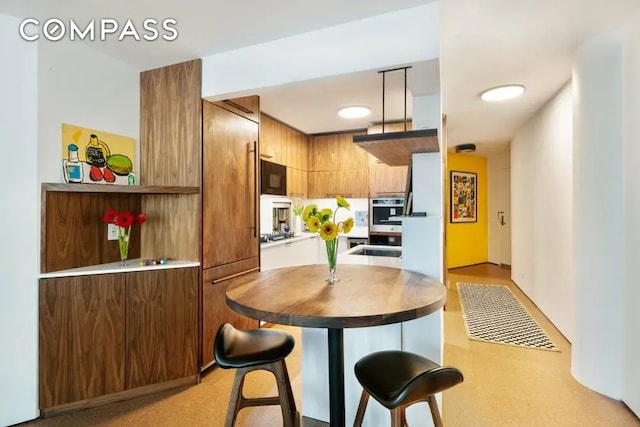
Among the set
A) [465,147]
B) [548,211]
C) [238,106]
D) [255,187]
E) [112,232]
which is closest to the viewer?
[112,232]

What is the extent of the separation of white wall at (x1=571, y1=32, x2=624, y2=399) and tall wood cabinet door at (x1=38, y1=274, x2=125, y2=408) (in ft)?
10.5

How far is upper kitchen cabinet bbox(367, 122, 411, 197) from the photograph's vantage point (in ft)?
14.7

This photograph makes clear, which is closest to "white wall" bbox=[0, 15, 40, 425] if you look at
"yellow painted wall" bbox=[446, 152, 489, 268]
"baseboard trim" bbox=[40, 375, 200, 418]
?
"baseboard trim" bbox=[40, 375, 200, 418]

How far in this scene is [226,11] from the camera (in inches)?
74.2

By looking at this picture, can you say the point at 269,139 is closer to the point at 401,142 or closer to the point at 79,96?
the point at 79,96

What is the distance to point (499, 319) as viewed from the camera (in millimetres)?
3627

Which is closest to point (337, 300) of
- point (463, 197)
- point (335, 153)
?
point (335, 153)

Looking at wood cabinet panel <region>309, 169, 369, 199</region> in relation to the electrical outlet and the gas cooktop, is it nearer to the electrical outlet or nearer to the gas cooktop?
the gas cooktop

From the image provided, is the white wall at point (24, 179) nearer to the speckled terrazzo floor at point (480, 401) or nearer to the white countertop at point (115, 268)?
the white countertop at point (115, 268)

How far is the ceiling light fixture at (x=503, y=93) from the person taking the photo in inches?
125

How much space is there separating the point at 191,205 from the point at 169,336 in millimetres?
971

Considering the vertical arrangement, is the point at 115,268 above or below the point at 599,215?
below

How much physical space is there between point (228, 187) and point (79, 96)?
1194mm

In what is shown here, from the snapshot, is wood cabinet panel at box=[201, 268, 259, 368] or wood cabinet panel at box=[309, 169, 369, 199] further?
wood cabinet panel at box=[309, 169, 369, 199]
